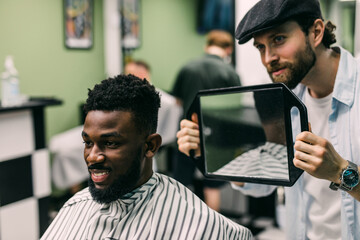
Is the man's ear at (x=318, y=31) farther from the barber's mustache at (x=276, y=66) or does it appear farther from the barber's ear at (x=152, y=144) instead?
the barber's ear at (x=152, y=144)

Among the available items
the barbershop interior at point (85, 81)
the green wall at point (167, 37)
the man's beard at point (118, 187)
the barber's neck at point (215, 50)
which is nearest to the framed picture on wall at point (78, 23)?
the barbershop interior at point (85, 81)

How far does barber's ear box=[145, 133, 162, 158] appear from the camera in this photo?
45.8 inches

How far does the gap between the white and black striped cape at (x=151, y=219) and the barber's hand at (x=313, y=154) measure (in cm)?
29

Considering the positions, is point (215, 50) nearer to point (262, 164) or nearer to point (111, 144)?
point (262, 164)

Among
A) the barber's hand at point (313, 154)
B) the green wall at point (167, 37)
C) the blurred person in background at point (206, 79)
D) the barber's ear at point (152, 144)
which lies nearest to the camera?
the barber's hand at point (313, 154)

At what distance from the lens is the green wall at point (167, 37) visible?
5.79m

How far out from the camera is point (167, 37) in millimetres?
6180

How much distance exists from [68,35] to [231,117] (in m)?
2.70

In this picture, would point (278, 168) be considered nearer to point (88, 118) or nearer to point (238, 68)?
point (88, 118)

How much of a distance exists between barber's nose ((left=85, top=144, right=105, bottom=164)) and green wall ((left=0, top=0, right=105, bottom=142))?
2631mm

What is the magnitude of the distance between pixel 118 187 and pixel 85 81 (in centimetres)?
391

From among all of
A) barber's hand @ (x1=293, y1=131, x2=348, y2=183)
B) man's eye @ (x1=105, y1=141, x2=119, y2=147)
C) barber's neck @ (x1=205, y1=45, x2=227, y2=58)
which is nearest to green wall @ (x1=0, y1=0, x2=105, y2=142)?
barber's neck @ (x1=205, y1=45, x2=227, y2=58)

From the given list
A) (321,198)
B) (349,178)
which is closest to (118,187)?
(349,178)

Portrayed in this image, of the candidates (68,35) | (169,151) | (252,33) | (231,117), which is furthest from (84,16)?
(252,33)
